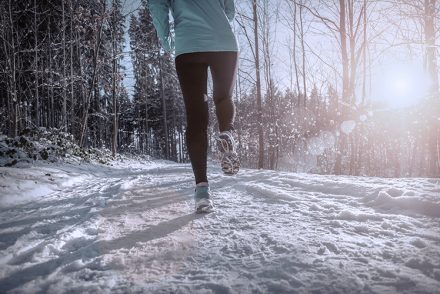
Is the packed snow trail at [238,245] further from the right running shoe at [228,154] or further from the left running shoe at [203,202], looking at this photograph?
the right running shoe at [228,154]

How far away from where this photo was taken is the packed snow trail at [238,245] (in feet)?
2.96

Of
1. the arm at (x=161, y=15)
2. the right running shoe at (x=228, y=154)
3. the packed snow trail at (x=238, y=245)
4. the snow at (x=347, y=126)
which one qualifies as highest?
the arm at (x=161, y=15)

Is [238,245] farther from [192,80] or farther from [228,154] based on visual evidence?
[192,80]

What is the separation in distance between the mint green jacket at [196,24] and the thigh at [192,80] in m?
0.06

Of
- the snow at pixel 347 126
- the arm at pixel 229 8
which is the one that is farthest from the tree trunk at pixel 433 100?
the arm at pixel 229 8

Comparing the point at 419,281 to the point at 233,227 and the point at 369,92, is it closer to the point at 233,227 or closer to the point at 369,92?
the point at 233,227

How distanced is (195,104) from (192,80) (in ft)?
0.55

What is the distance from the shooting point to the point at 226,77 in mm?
2262

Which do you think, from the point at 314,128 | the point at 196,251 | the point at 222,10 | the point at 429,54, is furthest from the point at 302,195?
the point at 314,128

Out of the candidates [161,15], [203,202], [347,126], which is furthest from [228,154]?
[347,126]

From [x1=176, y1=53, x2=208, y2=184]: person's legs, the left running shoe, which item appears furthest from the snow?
the left running shoe

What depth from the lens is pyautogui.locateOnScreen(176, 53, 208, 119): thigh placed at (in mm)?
2145

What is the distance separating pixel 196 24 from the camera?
2.18 metres

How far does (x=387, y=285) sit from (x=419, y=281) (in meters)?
0.08
